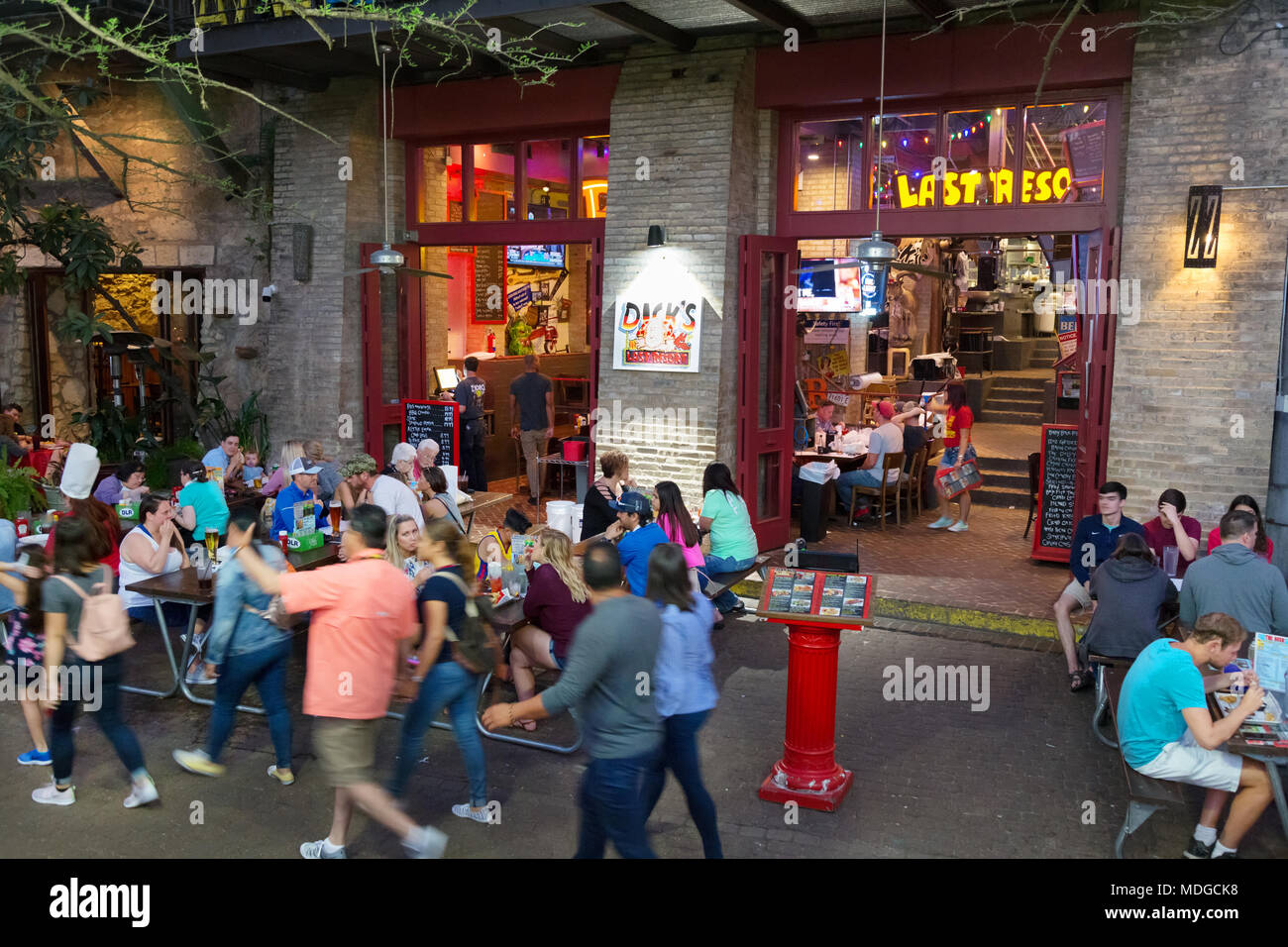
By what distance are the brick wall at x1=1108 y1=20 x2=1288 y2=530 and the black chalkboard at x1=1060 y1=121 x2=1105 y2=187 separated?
17.3 inches

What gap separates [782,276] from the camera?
11.7 metres

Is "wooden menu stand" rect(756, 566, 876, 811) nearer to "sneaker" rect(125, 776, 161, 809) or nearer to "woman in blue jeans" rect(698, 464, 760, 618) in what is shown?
"woman in blue jeans" rect(698, 464, 760, 618)

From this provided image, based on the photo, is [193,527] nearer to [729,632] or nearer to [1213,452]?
[729,632]

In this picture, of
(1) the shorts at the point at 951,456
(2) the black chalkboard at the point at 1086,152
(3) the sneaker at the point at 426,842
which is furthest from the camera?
(1) the shorts at the point at 951,456

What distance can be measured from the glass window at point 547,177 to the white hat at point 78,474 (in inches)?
230

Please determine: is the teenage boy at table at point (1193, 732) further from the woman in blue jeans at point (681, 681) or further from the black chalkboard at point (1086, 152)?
the black chalkboard at point (1086, 152)

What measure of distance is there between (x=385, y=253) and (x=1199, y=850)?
8.58 metres

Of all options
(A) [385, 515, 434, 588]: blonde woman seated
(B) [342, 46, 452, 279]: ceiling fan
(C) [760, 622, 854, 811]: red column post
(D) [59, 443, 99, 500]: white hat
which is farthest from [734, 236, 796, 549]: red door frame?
(D) [59, 443, 99, 500]: white hat

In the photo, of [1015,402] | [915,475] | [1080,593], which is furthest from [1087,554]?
[1015,402]

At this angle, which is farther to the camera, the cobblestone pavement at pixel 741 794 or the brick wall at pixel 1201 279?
the brick wall at pixel 1201 279

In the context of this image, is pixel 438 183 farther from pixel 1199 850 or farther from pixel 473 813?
pixel 1199 850

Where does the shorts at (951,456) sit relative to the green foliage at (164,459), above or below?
above

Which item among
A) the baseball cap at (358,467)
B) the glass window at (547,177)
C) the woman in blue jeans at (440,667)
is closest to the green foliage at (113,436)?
the baseball cap at (358,467)

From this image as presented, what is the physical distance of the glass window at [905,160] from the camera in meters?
10.7
